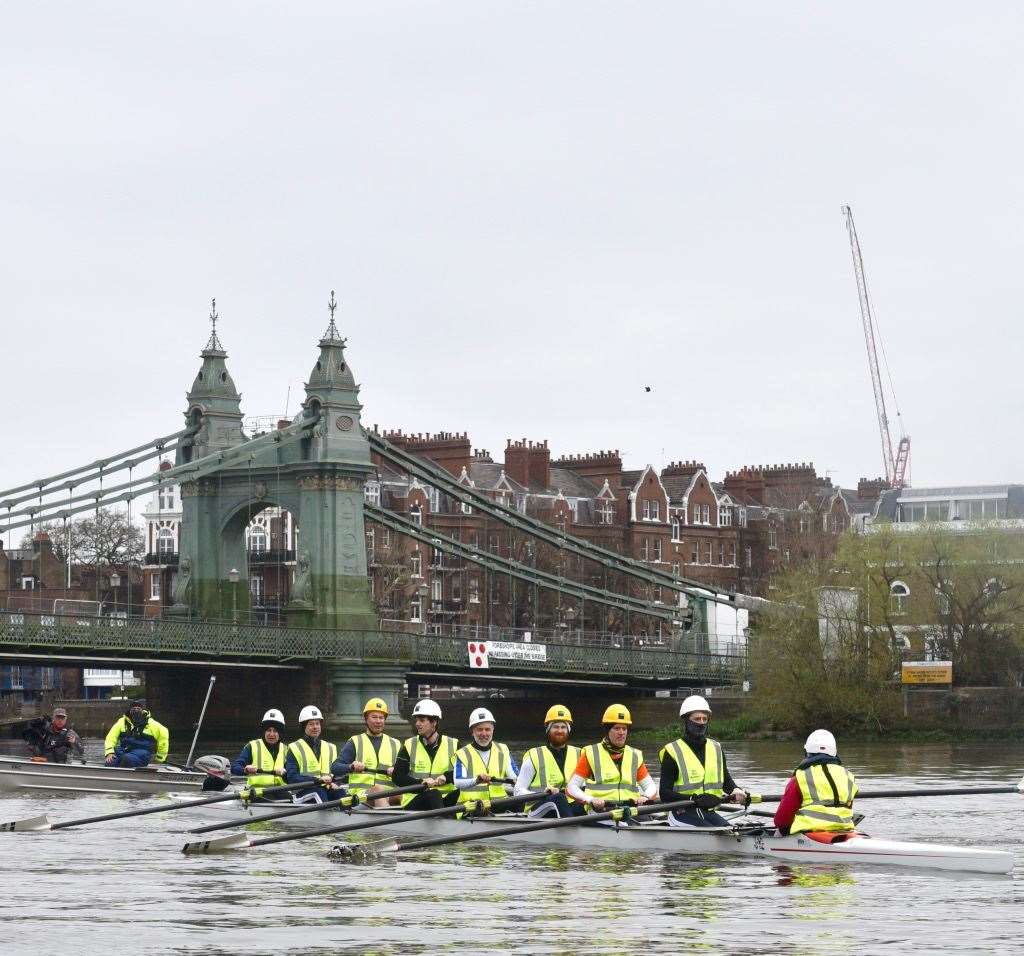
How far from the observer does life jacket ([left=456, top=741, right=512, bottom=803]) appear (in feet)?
86.3

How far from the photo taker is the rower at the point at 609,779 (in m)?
24.4

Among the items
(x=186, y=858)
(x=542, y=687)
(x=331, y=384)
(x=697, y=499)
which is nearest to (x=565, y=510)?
(x=697, y=499)

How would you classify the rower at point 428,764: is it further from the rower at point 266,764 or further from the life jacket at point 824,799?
the life jacket at point 824,799

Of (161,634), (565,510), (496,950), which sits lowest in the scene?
(496,950)

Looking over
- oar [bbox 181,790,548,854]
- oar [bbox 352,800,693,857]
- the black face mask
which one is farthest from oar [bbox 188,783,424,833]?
the black face mask

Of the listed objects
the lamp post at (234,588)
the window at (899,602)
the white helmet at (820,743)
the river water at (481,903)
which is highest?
the lamp post at (234,588)

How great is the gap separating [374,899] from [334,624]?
50.8 m

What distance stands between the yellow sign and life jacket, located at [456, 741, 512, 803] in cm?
4218

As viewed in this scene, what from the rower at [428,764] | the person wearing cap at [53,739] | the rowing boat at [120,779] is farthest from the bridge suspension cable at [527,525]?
the rower at [428,764]

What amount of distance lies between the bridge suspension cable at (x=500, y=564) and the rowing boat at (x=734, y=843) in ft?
162

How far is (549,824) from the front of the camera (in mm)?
24297

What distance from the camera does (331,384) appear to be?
72.8 m

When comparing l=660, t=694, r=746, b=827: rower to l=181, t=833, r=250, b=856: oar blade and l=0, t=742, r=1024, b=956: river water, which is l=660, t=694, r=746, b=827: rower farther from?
l=181, t=833, r=250, b=856: oar blade

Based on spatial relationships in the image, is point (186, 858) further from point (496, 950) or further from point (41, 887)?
point (496, 950)
